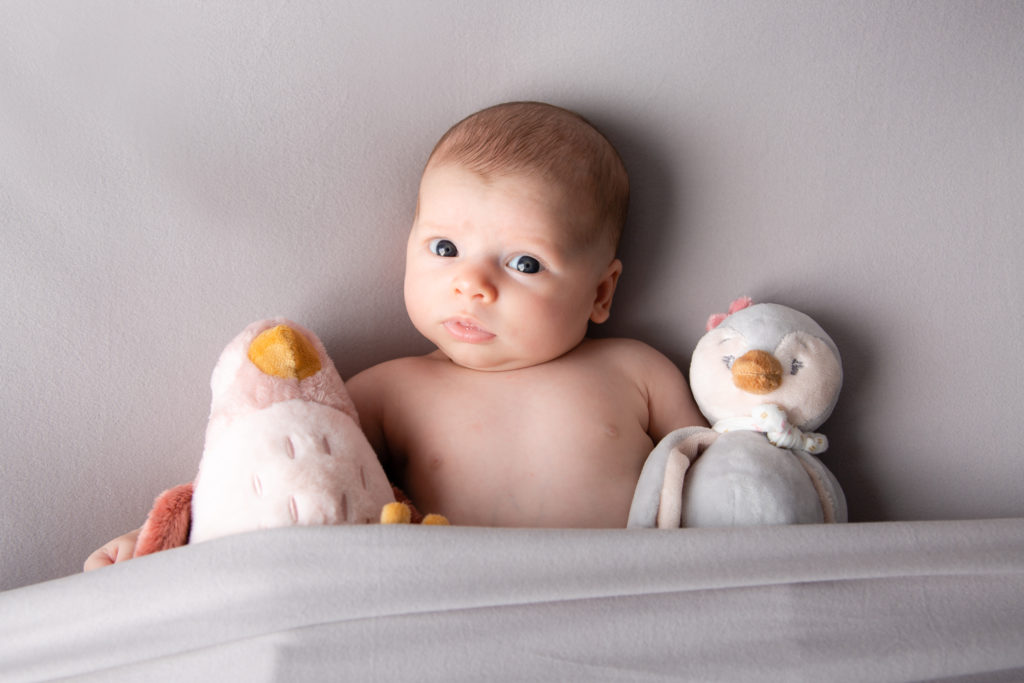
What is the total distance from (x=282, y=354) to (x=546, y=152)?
1.40ft

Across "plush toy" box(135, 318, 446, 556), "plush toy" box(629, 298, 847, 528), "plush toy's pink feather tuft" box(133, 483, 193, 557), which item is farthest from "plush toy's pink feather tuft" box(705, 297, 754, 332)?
"plush toy's pink feather tuft" box(133, 483, 193, 557)

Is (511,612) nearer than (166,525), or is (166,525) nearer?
(511,612)

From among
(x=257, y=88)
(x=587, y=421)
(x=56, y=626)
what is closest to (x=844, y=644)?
(x=587, y=421)

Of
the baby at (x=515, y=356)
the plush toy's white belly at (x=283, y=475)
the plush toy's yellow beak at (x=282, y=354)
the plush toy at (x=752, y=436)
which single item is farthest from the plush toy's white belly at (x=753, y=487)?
the plush toy's yellow beak at (x=282, y=354)

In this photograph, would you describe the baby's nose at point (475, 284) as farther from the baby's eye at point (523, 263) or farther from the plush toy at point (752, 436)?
the plush toy at point (752, 436)

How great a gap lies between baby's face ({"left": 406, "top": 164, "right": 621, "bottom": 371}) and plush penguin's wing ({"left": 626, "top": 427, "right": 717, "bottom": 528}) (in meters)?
0.21

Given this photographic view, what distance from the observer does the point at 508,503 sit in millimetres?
1051

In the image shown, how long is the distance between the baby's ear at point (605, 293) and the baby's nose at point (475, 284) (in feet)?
0.65

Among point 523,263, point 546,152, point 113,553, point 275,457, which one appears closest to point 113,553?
point 113,553

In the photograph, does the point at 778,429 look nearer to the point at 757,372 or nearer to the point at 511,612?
the point at 757,372

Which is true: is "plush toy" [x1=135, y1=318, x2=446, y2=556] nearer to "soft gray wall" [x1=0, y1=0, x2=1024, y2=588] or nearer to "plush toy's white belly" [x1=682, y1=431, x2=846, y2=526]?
"soft gray wall" [x1=0, y1=0, x2=1024, y2=588]

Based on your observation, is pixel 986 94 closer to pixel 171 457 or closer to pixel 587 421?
pixel 587 421

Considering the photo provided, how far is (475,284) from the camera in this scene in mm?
1028

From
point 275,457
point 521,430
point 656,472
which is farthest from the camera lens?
point 521,430
